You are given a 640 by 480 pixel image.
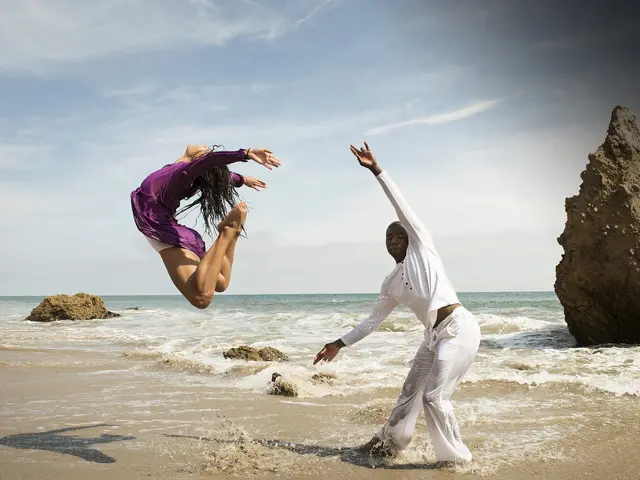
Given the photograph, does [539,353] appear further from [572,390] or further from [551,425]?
[551,425]

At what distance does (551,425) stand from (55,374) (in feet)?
23.5

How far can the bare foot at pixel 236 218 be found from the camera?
5.23 meters

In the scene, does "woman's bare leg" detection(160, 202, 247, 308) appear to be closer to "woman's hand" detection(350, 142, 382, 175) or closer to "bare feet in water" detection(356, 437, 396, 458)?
"woman's hand" detection(350, 142, 382, 175)

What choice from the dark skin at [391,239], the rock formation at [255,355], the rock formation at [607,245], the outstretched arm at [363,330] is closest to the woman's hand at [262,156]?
the dark skin at [391,239]

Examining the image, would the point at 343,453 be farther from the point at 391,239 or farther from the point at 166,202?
the point at 166,202

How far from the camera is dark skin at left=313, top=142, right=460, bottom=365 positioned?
4562 mm

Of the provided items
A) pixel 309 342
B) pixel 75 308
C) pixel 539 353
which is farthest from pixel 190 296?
pixel 75 308

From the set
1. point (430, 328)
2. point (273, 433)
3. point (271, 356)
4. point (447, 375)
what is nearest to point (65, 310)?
point (271, 356)

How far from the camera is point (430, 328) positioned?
4.62 metres

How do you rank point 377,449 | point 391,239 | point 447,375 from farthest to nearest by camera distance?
point 377,449, point 391,239, point 447,375

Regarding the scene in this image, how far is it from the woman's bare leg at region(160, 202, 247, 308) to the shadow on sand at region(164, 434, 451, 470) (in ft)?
4.28

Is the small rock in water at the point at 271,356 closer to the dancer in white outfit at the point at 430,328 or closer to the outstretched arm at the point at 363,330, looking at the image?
the outstretched arm at the point at 363,330

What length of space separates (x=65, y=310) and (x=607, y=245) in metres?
22.0

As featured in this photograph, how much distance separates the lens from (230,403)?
23.4ft
